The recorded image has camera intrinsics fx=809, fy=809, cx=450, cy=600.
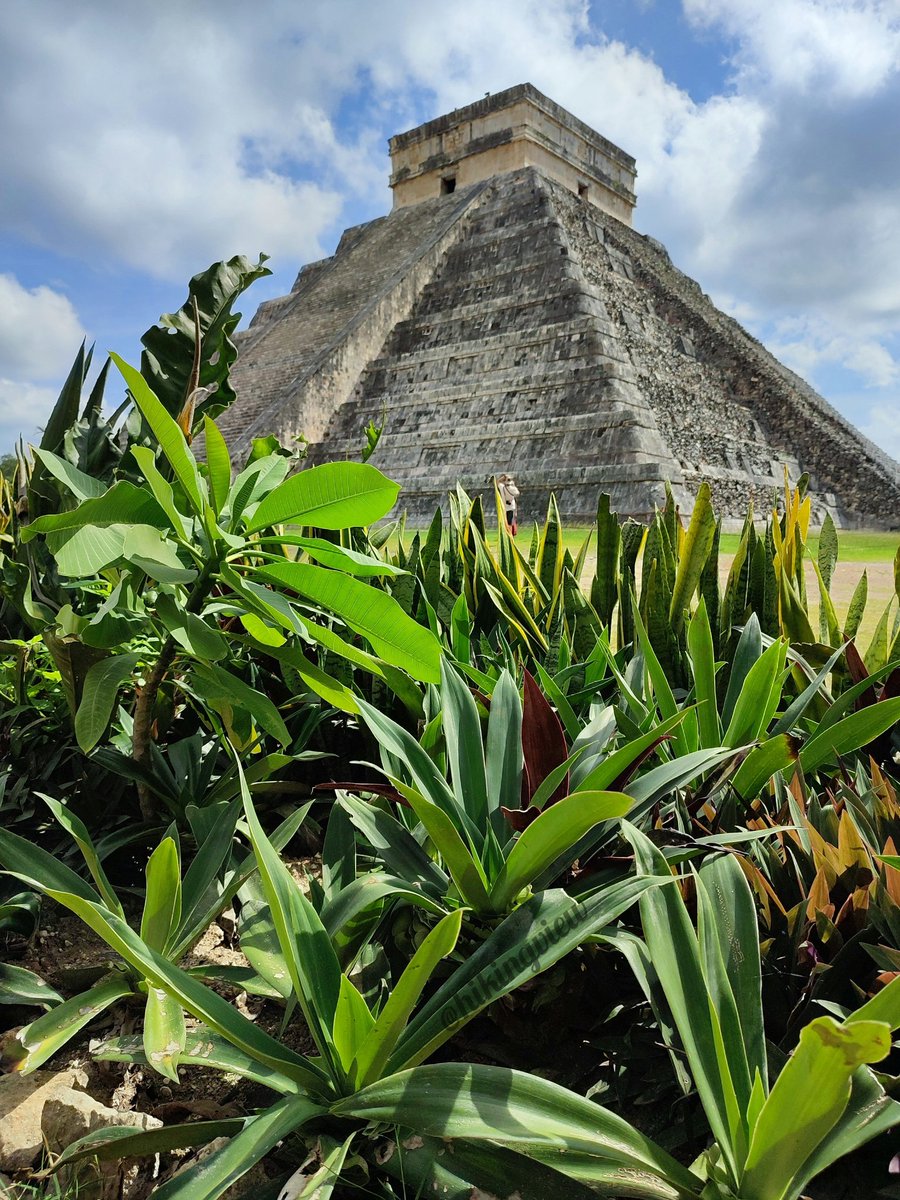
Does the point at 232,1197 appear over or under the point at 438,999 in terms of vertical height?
under

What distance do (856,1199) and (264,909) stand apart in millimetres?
747

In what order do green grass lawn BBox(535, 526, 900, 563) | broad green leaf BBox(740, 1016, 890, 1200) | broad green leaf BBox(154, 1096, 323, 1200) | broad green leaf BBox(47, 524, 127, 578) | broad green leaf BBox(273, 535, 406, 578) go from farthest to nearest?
green grass lawn BBox(535, 526, 900, 563) → broad green leaf BBox(273, 535, 406, 578) → broad green leaf BBox(47, 524, 127, 578) → broad green leaf BBox(154, 1096, 323, 1200) → broad green leaf BBox(740, 1016, 890, 1200)

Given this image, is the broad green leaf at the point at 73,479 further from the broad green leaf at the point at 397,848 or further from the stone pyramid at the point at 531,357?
the stone pyramid at the point at 531,357

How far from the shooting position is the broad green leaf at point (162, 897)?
3.32ft

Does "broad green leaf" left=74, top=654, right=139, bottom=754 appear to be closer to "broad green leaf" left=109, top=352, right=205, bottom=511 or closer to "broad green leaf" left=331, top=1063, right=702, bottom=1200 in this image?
"broad green leaf" left=109, top=352, right=205, bottom=511

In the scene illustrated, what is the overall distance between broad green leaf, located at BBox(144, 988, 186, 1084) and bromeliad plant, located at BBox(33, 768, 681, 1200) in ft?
0.04

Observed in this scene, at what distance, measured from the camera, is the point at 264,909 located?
44.3 inches

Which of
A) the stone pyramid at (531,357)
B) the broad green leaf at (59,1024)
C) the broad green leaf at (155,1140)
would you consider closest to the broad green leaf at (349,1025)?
the broad green leaf at (155,1140)

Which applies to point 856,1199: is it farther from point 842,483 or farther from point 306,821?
point 842,483

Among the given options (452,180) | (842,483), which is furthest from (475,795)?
(452,180)

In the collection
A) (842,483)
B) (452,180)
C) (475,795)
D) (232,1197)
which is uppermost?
(452,180)

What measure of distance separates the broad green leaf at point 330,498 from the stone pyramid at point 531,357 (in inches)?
323

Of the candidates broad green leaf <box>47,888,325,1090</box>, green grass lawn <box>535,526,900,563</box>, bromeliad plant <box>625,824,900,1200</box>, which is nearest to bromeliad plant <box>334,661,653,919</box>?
bromeliad plant <box>625,824,900,1200</box>

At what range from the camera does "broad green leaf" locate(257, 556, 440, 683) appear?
42.9 inches
